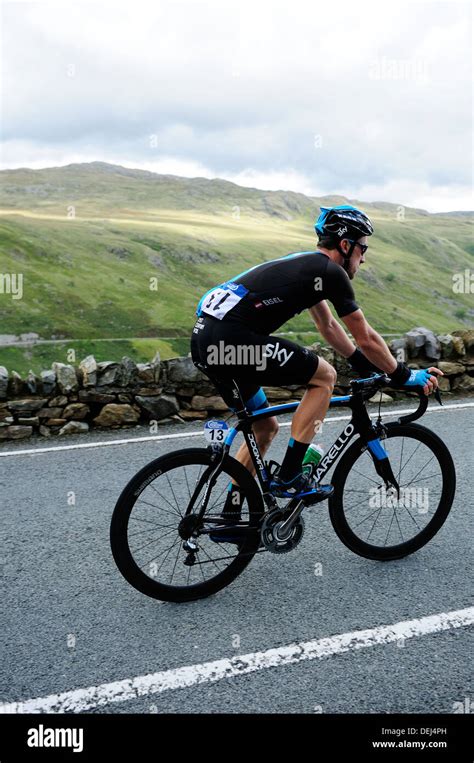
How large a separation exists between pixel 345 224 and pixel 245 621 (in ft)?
7.35

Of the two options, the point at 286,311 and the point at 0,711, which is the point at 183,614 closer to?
the point at 0,711

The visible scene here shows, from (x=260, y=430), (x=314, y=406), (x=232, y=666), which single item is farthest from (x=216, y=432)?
(x=232, y=666)

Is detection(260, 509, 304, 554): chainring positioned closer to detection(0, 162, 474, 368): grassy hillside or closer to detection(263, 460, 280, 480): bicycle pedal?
detection(263, 460, 280, 480): bicycle pedal

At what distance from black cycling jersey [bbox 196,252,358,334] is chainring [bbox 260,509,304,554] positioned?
1062mm

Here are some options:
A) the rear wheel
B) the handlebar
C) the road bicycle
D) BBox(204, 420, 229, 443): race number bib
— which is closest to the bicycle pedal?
the road bicycle

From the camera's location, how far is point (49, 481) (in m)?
5.64

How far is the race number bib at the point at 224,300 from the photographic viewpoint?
141 inches

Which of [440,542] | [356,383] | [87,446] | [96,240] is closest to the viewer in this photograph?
[356,383]

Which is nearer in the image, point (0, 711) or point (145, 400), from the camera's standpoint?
point (0, 711)

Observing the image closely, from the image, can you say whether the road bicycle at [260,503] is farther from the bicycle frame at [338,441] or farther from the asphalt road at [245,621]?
the asphalt road at [245,621]

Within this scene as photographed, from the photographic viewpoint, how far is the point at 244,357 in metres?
3.59

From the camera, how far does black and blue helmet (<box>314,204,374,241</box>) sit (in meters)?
3.64
